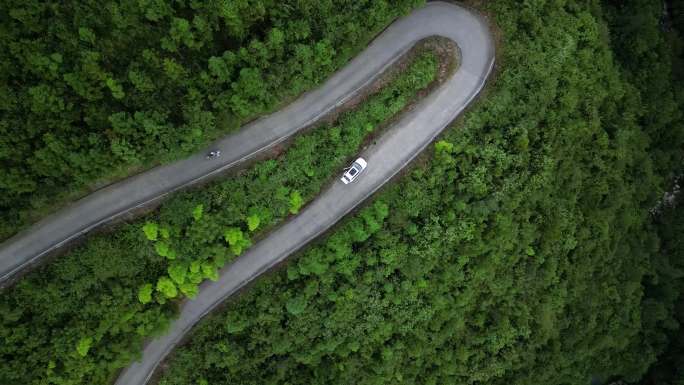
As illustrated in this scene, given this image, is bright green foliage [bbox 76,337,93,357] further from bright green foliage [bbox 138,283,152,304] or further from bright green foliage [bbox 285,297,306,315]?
bright green foliage [bbox 285,297,306,315]

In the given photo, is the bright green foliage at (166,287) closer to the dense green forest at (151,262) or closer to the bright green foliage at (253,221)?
the dense green forest at (151,262)

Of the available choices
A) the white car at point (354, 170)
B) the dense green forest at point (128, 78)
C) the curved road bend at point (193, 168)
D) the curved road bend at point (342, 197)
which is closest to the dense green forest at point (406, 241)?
the dense green forest at point (128, 78)

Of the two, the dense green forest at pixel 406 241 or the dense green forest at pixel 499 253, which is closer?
the dense green forest at pixel 406 241

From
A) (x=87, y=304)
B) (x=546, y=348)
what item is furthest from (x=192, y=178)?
(x=546, y=348)

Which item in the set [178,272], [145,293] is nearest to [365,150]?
[178,272]

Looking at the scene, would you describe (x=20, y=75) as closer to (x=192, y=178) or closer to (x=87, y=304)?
(x=192, y=178)
